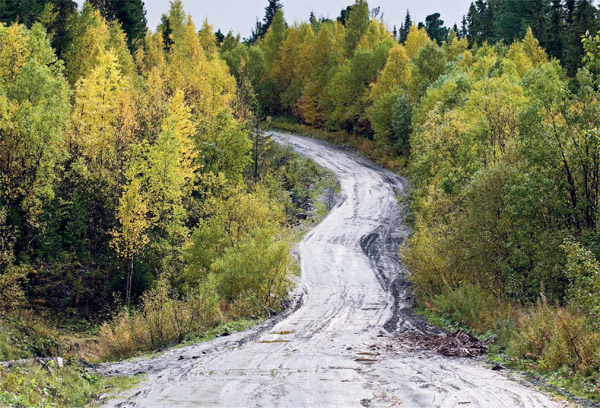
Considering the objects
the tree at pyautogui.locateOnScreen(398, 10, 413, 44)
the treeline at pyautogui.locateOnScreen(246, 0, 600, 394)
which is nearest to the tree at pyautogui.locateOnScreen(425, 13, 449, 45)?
the tree at pyautogui.locateOnScreen(398, 10, 413, 44)

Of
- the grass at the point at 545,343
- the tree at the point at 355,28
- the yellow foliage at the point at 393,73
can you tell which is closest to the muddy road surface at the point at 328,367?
the grass at the point at 545,343

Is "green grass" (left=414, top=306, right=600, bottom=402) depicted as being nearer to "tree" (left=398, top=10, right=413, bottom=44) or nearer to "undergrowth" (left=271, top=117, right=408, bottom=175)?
Answer: "undergrowth" (left=271, top=117, right=408, bottom=175)

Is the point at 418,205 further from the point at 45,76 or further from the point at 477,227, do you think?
the point at 45,76

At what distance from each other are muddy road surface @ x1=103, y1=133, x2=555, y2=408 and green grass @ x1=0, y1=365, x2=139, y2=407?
0.61m

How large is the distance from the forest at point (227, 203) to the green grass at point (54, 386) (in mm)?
74

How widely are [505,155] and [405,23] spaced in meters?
119

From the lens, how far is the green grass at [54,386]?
11.0 metres

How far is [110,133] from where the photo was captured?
3544cm

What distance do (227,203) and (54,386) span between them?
1772 centimetres

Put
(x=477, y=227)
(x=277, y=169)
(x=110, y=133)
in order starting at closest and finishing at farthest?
(x=477, y=227) → (x=110, y=133) → (x=277, y=169)

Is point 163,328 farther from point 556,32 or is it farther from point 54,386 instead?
point 556,32

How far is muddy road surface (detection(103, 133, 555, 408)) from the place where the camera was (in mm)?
11961

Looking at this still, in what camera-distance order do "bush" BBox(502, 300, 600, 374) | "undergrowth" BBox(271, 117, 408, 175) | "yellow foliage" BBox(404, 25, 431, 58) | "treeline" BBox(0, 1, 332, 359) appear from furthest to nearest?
"yellow foliage" BBox(404, 25, 431, 58) < "undergrowth" BBox(271, 117, 408, 175) < "treeline" BBox(0, 1, 332, 359) < "bush" BBox(502, 300, 600, 374)

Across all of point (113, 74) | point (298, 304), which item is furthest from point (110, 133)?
point (298, 304)
